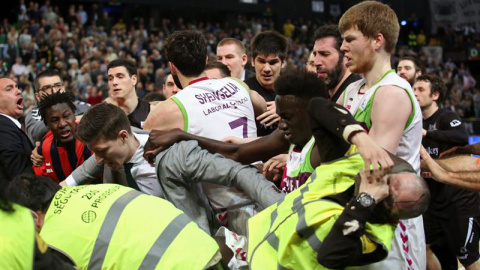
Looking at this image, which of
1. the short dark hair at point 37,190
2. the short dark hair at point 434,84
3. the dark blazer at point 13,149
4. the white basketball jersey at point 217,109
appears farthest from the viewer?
the short dark hair at point 434,84

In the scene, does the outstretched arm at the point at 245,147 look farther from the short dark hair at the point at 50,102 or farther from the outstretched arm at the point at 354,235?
the short dark hair at the point at 50,102

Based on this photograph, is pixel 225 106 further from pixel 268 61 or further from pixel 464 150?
pixel 464 150

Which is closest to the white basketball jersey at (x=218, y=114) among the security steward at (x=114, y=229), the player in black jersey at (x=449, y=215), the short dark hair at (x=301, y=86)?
the security steward at (x=114, y=229)

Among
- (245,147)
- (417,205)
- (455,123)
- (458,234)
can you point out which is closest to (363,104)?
(245,147)

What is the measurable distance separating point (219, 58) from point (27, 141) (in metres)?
2.40

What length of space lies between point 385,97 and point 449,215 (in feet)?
11.6

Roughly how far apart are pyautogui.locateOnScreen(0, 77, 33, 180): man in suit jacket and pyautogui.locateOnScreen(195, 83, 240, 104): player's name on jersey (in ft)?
6.09

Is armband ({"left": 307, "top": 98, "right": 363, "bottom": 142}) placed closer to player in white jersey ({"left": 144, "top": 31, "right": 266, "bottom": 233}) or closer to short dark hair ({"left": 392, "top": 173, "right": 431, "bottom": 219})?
short dark hair ({"left": 392, "top": 173, "right": 431, "bottom": 219})

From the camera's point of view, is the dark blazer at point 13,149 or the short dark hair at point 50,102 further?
the short dark hair at point 50,102

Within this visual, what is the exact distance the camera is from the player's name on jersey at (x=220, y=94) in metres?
4.15

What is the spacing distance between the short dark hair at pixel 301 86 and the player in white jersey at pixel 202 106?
808 mm

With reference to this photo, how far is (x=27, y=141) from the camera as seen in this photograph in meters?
5.63

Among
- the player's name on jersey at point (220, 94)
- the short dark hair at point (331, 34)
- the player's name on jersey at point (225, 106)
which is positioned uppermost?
the short dark hair at point (331, 34)

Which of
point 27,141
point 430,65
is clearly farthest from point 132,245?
point 430,65
